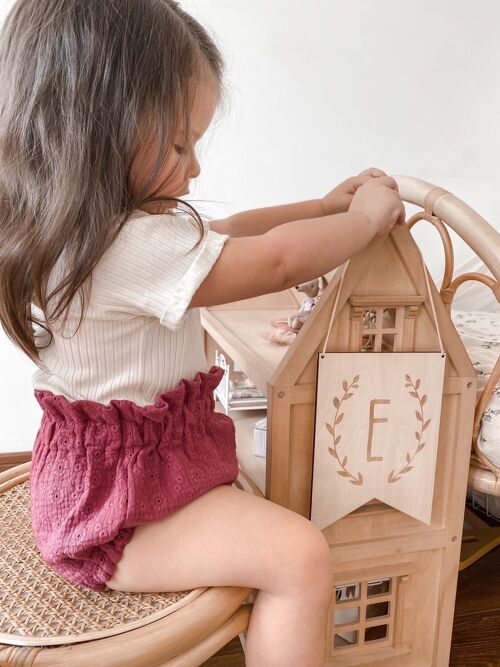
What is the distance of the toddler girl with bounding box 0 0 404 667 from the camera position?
615 millimetres

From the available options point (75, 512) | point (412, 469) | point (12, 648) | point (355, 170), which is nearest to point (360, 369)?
point (412, 469)

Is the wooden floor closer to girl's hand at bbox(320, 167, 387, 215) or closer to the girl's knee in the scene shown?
the girl's knee

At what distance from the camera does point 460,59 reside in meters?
1.89

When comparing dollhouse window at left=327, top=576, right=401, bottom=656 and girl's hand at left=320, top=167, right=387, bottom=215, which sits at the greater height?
girl's hand at left=320, top=167, right=387, bottom=215

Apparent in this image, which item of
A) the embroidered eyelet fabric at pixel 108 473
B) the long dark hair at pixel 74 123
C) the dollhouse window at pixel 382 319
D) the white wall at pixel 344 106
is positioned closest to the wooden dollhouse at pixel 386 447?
the dollhouse window at pixel 382 319

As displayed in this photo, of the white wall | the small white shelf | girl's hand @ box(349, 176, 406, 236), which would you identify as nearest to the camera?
girl's hand @ box(349, 176, 406, 236)

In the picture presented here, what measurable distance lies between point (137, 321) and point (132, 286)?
2.6 inches

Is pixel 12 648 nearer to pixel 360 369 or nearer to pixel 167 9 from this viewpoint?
pixel 360 369

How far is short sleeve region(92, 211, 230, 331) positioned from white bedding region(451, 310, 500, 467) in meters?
0.48

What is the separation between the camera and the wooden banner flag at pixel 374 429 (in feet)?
2.53

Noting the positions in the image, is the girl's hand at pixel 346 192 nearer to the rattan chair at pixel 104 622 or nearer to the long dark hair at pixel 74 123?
the long dark hair at pixel 74 123

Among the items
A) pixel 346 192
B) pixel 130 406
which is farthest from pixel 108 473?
pixel 346 192

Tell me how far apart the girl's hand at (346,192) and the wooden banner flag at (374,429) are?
248 mm

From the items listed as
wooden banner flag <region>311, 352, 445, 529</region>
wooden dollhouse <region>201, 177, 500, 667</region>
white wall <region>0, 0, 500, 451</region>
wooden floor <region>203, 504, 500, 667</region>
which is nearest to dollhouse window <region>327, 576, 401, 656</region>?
wooden dollhouse <region>201, 177, 500, 667</region>
